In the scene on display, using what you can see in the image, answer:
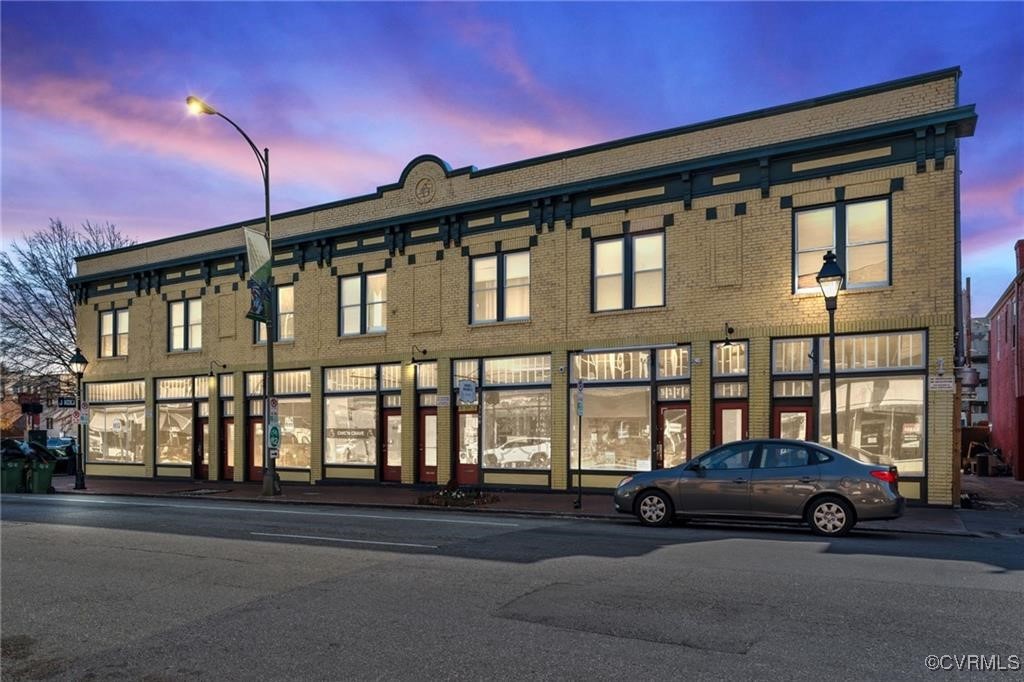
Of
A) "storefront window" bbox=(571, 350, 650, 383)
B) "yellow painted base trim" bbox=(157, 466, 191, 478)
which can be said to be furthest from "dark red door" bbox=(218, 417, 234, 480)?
"storefront window" bbox=(571, 350, 650, 383)

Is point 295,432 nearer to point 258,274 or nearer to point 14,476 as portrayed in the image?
point 258,274

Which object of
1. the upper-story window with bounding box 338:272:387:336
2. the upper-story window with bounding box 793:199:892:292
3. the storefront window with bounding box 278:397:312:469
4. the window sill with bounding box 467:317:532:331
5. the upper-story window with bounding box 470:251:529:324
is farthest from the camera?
the storefront window with bounding box 278:397:312:469

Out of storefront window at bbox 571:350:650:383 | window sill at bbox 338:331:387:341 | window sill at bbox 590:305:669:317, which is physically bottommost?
storefront window at bbox 571:350:650:383

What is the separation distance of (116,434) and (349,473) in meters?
12.4

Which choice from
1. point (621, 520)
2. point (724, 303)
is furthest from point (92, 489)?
point (724, 303)

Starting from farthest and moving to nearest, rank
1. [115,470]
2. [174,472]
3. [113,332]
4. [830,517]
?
[113,332], [115,470], [174,472], [830,517]

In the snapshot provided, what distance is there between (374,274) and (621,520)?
12.7 metres

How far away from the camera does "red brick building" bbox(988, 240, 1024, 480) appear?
98.2 ft

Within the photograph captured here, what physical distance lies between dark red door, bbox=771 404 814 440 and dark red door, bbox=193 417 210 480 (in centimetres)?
1951

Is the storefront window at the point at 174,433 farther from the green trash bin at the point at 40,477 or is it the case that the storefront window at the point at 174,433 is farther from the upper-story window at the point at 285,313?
the upper-story window at the point at 285,313

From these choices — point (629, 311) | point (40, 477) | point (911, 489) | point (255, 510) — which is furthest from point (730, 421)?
point (40, 477)

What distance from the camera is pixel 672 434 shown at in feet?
62.5

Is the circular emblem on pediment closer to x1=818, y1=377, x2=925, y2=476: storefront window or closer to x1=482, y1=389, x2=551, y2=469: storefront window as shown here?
x1=482, y1=389, x2=551, y2=469: storefront window

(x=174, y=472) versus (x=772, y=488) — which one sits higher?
(x=772, y=488)
